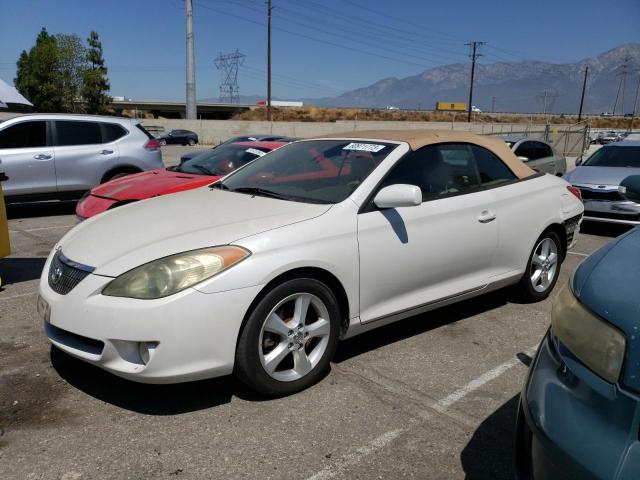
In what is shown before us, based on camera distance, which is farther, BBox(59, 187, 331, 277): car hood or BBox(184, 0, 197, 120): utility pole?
BBox(184, 0, 197, 120): utility pole

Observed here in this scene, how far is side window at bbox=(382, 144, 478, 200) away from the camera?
3.86 metres

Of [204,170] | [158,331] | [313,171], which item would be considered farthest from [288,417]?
[204,170]

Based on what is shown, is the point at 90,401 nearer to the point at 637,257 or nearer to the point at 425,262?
the point at 425,262

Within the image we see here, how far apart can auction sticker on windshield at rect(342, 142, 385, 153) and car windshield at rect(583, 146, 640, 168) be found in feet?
24.0

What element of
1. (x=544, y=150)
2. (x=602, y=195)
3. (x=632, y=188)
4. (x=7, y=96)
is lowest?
(x=602, y=195)

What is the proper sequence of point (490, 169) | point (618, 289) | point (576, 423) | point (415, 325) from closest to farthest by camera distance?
point (576, 423), point (618, 289), point (415, 325), point (490, 169)

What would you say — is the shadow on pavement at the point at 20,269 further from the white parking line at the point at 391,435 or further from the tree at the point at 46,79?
the tree at the point at 46,79

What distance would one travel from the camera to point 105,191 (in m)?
6.61

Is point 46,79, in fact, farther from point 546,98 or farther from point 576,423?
point 546,98

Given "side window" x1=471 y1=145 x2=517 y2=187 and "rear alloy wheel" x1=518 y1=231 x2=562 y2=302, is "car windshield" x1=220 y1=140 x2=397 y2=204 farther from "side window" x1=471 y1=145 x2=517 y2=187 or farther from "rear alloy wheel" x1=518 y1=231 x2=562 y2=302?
"rear alloy wheel" x1=518 y1=231 x2=562 y2=302

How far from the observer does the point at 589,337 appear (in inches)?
68.9

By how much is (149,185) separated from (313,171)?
3218 mm

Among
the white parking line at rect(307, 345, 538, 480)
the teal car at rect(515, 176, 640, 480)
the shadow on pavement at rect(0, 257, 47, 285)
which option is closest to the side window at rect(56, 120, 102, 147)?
the shadow on pavement at rect(0, 257, 47, 285)

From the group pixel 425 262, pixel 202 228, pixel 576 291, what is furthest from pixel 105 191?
pixel 576 291
